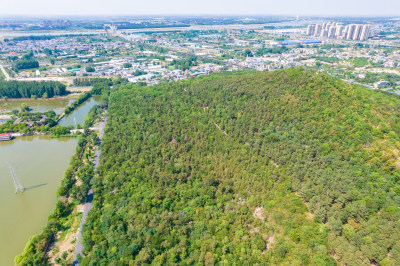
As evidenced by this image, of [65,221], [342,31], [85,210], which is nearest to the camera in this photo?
[65,221]

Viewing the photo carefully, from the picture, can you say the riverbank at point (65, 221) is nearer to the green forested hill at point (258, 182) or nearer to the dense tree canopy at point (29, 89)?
the green forested hill at point (258, 182)

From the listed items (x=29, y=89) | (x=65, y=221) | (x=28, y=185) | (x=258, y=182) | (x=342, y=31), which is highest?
(x=342, y=31)

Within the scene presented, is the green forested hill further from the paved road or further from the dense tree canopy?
the dense tree canopy

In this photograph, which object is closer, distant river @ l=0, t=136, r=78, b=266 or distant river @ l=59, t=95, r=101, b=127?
distant river @ l=0, t=136, r=78, b=266

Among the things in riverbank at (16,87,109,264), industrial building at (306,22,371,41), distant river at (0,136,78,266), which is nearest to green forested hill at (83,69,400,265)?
riverbank at (16,87,109,264)

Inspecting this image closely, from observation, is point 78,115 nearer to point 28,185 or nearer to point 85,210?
point 28,185

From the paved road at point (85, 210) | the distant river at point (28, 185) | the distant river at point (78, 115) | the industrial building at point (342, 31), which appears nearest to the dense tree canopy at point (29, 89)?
the distant river at point (78, 115)

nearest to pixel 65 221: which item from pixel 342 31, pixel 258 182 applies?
pixel 258 182
